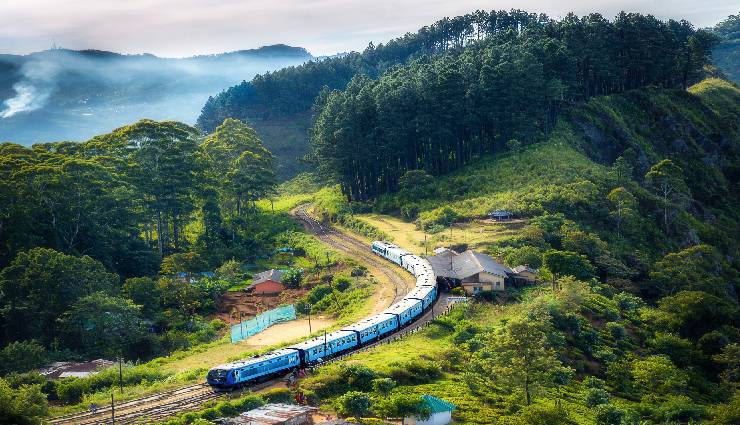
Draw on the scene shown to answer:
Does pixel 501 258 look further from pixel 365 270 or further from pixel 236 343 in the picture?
pixel 236 343

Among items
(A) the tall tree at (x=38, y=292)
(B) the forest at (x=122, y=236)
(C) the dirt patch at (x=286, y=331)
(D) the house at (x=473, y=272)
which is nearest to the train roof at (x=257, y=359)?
(C) the dirt patch at (x=286, y=331)

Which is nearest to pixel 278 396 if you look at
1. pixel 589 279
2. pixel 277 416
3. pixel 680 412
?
pixel 277 416

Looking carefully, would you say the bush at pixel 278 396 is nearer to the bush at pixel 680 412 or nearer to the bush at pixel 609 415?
the bush at pixel 609 415

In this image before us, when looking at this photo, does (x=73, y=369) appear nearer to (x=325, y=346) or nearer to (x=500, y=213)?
(x=325, y=346)

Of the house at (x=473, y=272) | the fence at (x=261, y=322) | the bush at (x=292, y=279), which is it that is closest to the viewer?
the fence at (x=261, y=322)

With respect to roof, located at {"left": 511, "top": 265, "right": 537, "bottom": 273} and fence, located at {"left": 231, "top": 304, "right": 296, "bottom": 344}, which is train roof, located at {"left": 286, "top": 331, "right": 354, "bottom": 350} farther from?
roof, located at {"left": 511, "top": 265, "right": 537, "bottom": 273}

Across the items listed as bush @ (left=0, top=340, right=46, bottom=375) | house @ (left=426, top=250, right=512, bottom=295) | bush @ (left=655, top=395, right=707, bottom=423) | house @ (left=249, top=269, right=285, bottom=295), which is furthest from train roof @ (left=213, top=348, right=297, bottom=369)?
house @ (left=249, top=269, right=285, bottom=295)
